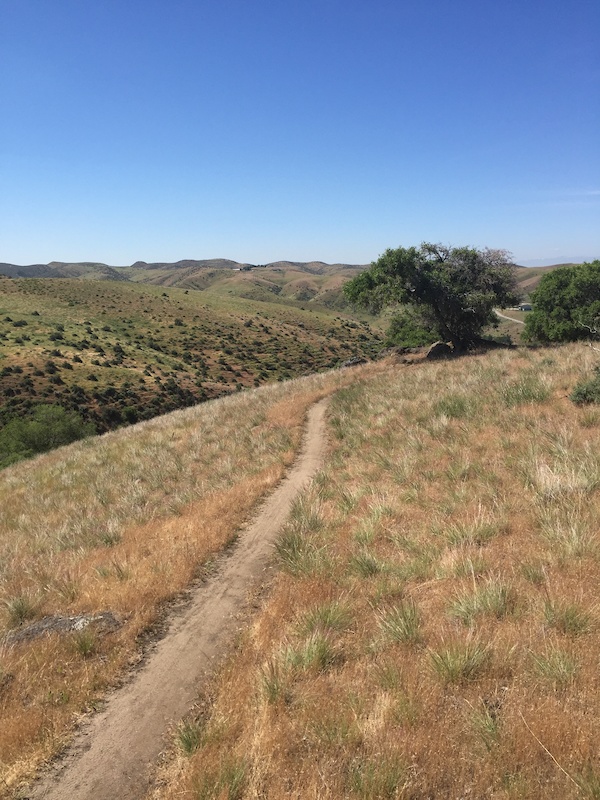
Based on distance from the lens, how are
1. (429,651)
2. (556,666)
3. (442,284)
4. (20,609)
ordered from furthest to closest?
(442,284), (20,609), (429,651), (556,666)

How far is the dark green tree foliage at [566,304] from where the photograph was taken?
111 ft

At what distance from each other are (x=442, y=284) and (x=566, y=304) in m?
14.2

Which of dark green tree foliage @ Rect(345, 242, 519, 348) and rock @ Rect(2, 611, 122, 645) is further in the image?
dark green tree foliage @ Rect(345, 242, 519, 348)

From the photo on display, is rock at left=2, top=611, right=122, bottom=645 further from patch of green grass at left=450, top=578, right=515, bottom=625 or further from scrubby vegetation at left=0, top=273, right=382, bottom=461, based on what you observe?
scrubby vegetation at left=0, top=273, right=382, bottom=461

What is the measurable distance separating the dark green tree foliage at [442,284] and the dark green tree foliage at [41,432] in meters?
27.1

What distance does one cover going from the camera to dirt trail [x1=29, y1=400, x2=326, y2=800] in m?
3.62

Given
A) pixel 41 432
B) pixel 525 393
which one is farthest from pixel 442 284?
pixel 41 432

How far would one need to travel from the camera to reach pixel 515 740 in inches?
121

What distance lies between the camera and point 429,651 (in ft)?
13.0

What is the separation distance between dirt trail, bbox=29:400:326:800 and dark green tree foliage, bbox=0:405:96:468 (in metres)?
33.0

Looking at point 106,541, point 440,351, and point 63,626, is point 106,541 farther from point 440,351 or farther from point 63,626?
point 440,351

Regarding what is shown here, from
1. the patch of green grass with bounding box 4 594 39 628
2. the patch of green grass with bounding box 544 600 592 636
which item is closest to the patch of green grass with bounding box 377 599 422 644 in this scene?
the patch of green grass with bounding box 544 600 592 636

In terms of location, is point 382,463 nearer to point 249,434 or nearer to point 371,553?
point 371,553

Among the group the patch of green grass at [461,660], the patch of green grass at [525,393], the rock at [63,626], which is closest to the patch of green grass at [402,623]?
the patch of green grass at [461,660]
